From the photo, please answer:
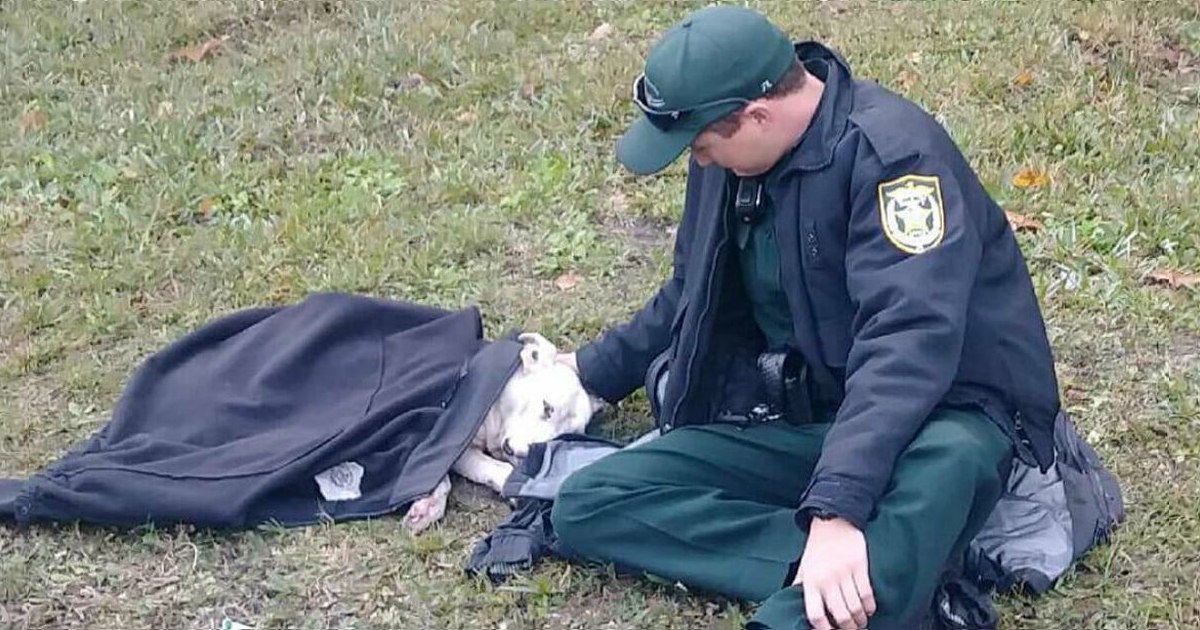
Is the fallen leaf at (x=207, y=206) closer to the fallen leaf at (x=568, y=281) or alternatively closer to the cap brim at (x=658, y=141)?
the fallen leaf at (x=568, y=281)

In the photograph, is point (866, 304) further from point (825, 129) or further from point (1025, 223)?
point (1025, 223)

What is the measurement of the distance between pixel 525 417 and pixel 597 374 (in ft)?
0.70

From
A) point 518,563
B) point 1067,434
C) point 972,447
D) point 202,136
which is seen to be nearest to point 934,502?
point 972,447

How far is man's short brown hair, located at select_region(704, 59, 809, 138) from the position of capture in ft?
10.1

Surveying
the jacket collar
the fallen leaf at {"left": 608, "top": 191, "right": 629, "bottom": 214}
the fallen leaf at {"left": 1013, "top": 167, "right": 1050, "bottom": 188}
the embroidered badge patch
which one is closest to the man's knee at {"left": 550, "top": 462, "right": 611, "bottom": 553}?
the jacket collar

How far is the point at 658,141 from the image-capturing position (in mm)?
3148

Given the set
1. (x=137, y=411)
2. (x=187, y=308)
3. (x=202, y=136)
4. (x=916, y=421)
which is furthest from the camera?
(x=202, y=136)

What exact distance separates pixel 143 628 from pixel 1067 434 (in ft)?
6.94

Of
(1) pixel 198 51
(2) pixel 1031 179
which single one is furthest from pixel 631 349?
(1) pixel 198 51

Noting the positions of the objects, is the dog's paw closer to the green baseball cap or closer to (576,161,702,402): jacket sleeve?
(576,161,702,402): jacket sleeve

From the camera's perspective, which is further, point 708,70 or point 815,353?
point 815,353

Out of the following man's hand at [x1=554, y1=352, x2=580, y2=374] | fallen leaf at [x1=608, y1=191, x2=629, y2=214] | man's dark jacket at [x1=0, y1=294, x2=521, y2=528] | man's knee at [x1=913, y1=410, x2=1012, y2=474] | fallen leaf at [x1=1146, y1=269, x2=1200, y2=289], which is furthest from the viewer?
fallen leaf at [x1=608, y1=191, x2=629, y2=214]

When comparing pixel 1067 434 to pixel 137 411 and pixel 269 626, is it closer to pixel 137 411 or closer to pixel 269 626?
pixel 269 626

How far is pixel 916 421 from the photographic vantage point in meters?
2.90
